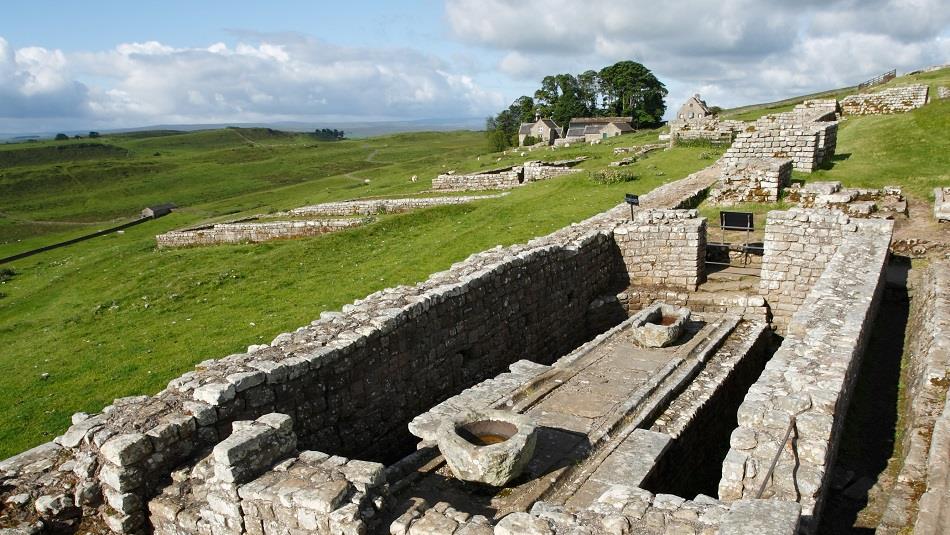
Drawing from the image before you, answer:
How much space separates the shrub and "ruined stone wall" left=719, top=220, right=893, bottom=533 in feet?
52.7

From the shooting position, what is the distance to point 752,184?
2067 centimetres

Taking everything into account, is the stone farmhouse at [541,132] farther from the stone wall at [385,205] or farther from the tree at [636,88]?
the stone wall at [385,205]

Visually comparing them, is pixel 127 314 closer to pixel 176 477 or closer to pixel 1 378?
pixel 1 378

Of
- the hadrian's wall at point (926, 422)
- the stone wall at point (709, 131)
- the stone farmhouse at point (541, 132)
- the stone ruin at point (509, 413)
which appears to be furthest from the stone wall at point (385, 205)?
the stone farmhouse at point (541, 132)

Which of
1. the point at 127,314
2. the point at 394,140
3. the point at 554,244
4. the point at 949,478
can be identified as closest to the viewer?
the point at 949,478

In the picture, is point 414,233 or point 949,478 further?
point 414,233

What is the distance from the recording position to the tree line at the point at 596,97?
332 feet

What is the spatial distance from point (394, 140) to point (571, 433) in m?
143

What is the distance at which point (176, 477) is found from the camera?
637 cm

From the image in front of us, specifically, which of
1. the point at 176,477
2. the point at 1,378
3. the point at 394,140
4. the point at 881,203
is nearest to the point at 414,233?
the point at 1,378

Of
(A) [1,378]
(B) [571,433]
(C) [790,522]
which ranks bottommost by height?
(A) [1,378]

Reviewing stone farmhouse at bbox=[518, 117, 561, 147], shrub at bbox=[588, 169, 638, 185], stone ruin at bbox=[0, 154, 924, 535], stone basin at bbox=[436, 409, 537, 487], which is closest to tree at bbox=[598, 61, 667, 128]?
stone farmhouse at bbox=[518, 117, 561, 147]

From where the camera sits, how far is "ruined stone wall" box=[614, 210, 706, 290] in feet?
47.5

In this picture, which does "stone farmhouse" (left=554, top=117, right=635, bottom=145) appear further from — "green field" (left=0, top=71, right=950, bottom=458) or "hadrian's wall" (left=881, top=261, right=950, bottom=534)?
"hadrian's wall" (left=881, top=261, right=950, bottom=534)
